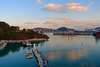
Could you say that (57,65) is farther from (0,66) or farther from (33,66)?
(0,66)

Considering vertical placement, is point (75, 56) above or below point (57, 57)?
below

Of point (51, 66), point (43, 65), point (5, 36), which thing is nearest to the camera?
point (43, 65)

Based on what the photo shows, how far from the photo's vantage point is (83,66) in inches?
1095

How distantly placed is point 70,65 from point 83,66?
428 cm

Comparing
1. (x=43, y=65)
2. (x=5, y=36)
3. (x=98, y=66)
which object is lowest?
(x=98, y=66)

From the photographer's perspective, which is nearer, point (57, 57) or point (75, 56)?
point (57, 57)

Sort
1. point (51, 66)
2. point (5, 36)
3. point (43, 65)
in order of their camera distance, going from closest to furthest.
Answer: point (43, 65)
point (51, 66)
point (5, 36)

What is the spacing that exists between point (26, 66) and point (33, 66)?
233 cm

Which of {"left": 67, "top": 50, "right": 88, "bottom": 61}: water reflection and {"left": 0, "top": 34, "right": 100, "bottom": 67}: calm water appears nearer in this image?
{"left": 0, "top": 34, "right": 100, "bottom": 67}: calm water

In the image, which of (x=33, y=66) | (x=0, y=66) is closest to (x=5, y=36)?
(x=0, y=66)

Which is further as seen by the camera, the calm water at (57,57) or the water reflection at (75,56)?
the water reflection at (75,56)

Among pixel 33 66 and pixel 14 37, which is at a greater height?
pixel 14 37

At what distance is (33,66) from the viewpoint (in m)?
27.4

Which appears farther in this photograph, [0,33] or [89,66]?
[0,33]
